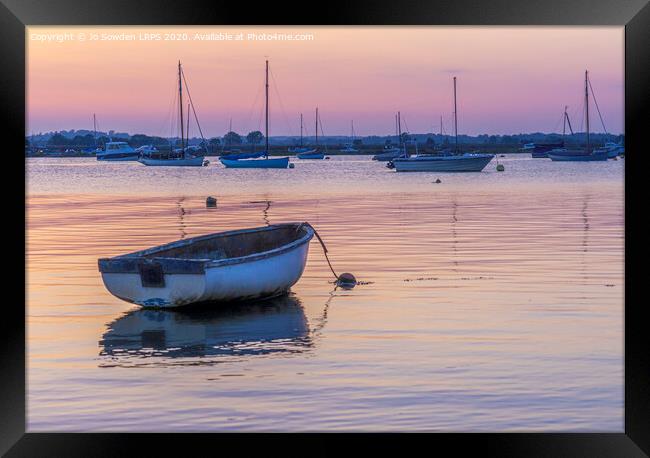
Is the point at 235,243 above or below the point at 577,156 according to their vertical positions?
below

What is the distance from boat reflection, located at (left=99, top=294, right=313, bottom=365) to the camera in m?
14.3

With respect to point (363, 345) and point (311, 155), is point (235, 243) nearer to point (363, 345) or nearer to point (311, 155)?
point (363, 345)

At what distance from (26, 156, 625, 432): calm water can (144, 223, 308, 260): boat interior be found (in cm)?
98

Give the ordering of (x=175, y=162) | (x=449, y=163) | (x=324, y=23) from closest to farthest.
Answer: (x=324, y=23)
(x=449, y=163)
(x=175, y=162)

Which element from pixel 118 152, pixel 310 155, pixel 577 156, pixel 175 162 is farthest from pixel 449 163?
pixel 118 152

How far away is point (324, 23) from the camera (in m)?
8.88

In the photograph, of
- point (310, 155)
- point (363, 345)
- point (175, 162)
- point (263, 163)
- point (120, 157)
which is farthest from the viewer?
point (310, 155)

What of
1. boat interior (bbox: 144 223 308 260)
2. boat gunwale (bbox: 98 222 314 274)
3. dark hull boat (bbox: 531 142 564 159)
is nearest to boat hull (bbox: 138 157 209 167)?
dark hull boat (bbox: 531 142 564 159)

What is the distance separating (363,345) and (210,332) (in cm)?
235

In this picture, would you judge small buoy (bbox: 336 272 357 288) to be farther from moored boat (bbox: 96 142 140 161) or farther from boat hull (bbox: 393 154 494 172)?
moored boat (bbox: 96 142 140 161)

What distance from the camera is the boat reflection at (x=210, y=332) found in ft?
46.9

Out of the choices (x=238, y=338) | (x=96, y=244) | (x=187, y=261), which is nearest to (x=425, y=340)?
(x=238, y=338)
